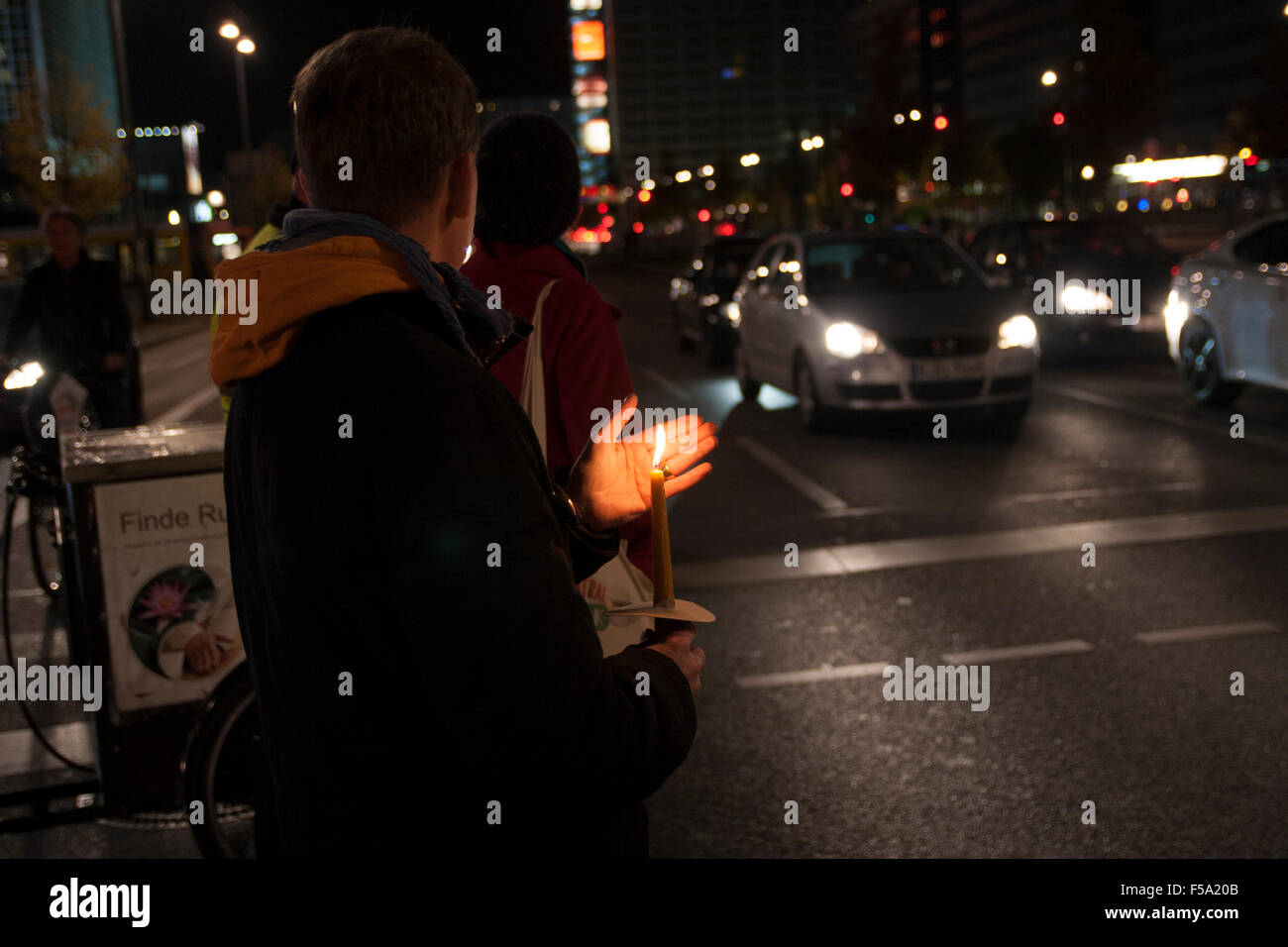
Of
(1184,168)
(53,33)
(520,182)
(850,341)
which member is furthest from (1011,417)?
(53,33)

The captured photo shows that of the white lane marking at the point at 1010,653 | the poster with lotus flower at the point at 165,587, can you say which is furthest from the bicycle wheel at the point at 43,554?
the white lane marking at the point at 1010,653

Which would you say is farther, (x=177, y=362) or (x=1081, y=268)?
(x=177, y=362)

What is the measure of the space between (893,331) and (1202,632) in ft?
19.1

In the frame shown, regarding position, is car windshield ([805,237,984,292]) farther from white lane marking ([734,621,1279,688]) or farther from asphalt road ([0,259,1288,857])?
white lane marking ([734,621,1279,688])

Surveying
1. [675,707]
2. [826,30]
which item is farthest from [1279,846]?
[826,30]

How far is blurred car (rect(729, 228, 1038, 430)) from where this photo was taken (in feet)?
35.8

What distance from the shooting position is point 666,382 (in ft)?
52.9

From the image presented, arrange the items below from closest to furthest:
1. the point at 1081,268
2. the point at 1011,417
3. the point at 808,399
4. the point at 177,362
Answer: the point at 1011,417 → the point at 808,399 → the point at 1081,268 → the point at 177,362

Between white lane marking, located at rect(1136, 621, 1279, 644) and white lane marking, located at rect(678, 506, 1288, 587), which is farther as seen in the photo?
white lane marking, located at rect(678, 506, 1288, 587)

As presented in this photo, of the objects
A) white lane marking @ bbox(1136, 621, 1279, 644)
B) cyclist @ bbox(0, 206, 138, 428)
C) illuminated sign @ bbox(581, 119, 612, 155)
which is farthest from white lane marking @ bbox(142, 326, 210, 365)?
illuminated sign @ bbox(581, 119, 612, 155)

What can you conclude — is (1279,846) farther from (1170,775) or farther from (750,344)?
(750,344)

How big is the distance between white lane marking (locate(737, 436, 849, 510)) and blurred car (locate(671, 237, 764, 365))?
5.95 metres

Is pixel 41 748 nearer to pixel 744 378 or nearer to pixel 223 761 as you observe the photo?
pixel 223 761
